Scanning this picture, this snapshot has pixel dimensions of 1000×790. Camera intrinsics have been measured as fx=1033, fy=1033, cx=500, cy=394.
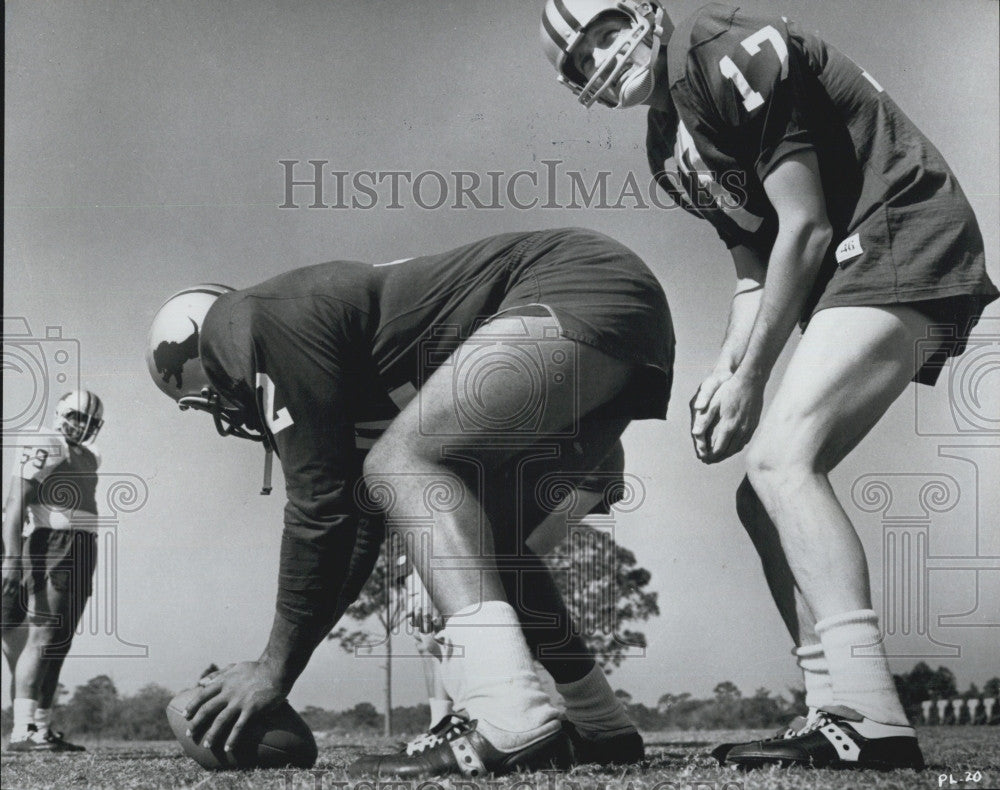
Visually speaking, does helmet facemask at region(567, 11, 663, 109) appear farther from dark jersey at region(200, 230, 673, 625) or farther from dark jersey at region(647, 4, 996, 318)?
dark jersey at region(200, 230, 673, 625)

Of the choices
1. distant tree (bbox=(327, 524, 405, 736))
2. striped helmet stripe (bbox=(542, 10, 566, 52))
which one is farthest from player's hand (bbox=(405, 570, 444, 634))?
striped helmet stripe (bbox=(542, 10, 566, 52))

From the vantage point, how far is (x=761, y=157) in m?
2.56

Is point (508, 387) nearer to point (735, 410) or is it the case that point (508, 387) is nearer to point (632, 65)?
point (735, 410)

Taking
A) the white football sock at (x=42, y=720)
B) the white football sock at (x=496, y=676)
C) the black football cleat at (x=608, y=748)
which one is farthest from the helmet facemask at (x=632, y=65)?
the white football sock at (x=42, y=720)

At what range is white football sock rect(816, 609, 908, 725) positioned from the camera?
2.28 meters

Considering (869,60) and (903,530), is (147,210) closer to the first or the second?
(869,60)

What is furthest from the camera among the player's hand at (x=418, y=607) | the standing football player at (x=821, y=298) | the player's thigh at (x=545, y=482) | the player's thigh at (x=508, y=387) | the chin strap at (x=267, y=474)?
the chin strap at (x=267, y=474)

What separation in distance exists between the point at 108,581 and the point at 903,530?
7.68ft

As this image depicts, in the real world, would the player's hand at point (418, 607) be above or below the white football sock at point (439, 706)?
above

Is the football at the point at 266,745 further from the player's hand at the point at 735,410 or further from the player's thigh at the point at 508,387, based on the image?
the player's hand at the point at 735,410

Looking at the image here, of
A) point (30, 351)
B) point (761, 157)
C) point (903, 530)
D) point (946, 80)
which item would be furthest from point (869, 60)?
point (30, 351)

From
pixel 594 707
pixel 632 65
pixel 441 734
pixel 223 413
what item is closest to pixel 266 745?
pixel 441 734

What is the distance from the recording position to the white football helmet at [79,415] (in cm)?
313

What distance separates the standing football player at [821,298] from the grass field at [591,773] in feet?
0.31
